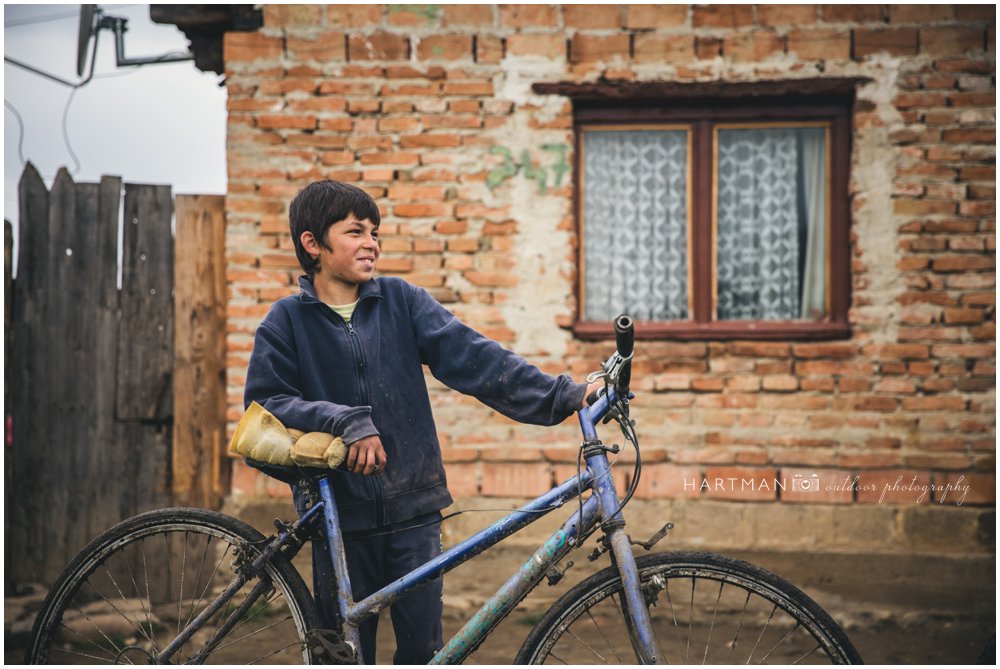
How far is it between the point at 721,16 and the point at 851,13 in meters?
0.68

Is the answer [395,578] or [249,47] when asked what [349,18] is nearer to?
[249,47]

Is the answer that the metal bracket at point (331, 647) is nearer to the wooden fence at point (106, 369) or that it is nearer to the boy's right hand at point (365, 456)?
the boy's right hand at point (365, 456)

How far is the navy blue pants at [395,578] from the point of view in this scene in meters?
2.26

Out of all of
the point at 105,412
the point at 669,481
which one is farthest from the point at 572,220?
the point at 105,412

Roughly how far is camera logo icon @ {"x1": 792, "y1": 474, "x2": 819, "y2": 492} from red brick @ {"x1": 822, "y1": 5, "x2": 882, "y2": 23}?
7.96ft

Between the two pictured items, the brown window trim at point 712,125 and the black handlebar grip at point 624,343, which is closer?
the black handlebar grip at point 624,343

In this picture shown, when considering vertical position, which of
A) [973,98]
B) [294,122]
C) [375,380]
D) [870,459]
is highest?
[973,98]

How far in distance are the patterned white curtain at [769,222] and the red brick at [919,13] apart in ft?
2.20

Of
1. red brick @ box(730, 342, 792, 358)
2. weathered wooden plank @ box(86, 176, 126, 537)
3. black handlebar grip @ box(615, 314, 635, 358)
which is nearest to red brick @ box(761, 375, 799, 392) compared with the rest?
red brick @ box(730, 342, 792, 358)

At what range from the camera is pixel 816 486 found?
4.15 metres

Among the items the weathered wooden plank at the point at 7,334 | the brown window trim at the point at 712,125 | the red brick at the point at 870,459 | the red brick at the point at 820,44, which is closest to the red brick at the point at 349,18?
the brown window trim at the point at 712,125

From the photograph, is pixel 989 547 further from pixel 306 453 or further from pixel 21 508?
pixel 21 508

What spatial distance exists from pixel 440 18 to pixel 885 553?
3.70 meters

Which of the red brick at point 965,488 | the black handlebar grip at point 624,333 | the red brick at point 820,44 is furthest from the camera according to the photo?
the red brick at point 820,44
